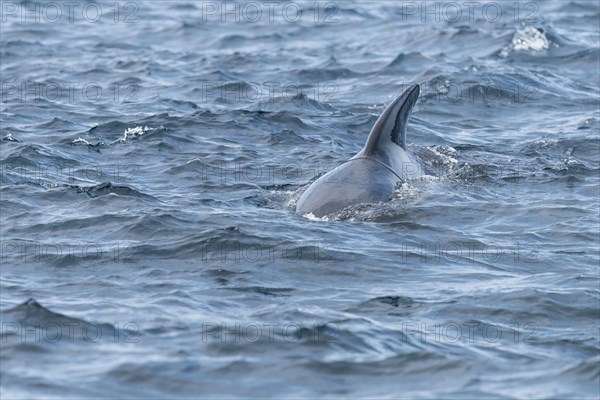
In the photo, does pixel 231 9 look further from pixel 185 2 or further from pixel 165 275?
pixel 165 275

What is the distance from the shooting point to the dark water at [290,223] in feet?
33.4

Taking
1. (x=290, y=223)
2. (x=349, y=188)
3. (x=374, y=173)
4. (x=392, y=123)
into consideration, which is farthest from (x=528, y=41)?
(x=290, y=223)

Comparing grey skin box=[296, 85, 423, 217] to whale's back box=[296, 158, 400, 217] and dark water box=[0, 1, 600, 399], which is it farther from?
dark water box=[0, 1, 600, 399]

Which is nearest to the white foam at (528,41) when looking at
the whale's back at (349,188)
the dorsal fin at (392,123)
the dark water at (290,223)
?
the dark water at (290,223)

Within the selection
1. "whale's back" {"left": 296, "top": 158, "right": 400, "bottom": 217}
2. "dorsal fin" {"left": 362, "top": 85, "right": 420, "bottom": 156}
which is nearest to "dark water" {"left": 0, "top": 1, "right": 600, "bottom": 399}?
"whale's back" {"left": 296, "top": 158, "right": 400, "bottom": 217}

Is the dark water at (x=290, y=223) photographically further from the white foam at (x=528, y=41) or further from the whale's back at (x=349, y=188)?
the whale's back at (x=349, y=188)

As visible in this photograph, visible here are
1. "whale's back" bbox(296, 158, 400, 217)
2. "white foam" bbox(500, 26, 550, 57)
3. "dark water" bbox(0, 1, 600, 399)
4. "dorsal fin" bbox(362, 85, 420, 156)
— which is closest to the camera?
"dark water" bbox(0, 1, 600, 399)

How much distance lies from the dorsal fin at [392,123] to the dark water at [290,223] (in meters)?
0.75

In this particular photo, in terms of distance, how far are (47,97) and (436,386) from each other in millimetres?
13407

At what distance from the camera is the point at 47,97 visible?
2172 centimetres

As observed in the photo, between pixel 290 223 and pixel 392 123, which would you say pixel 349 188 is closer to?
pixel 290 223

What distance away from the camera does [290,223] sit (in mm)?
14164

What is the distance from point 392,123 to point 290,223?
201 centimetres

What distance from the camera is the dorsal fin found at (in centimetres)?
1522
